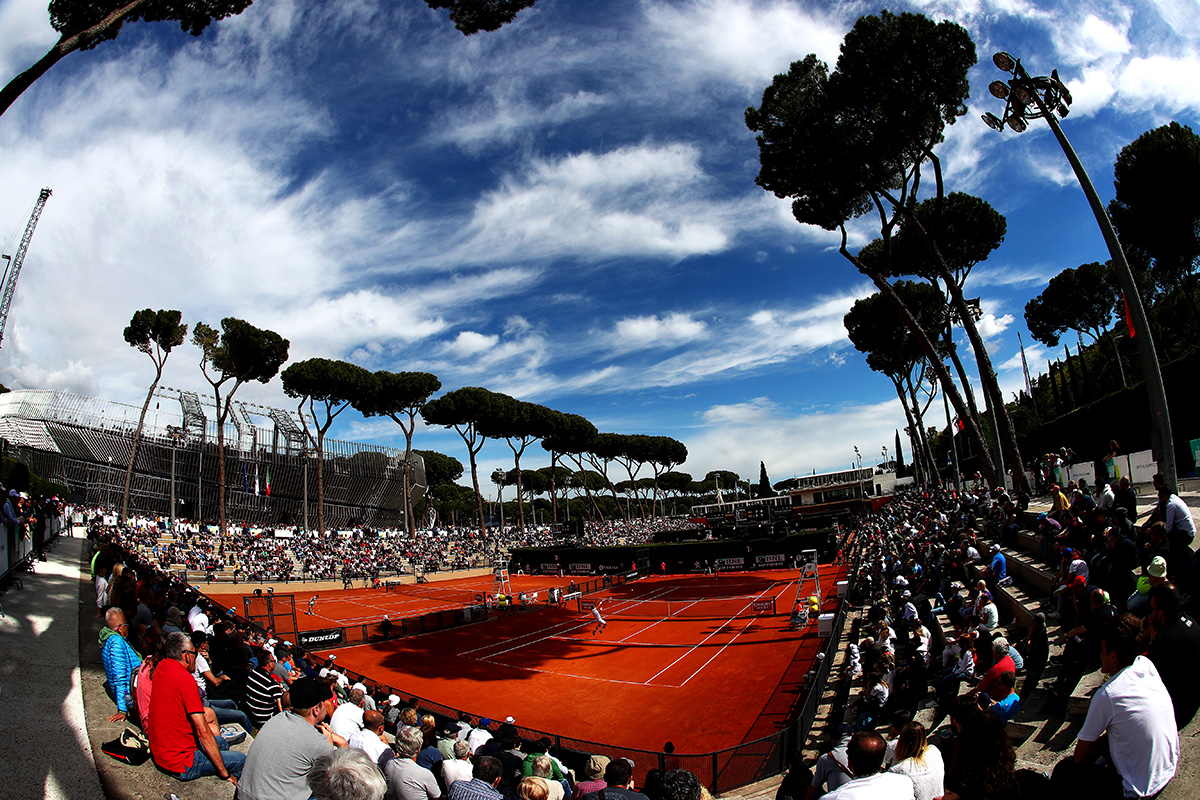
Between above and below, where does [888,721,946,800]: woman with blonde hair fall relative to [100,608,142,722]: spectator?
below

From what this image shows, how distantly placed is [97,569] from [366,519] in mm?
53317

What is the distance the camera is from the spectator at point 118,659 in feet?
20.2

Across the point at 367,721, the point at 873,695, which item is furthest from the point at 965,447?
the point at 367,721

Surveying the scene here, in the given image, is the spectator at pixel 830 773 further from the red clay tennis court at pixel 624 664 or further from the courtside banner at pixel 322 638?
the courtside banner at pixel 322 638

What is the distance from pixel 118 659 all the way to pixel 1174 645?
9.06m

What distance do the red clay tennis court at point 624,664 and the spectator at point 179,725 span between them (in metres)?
9.32

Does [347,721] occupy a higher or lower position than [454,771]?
higher

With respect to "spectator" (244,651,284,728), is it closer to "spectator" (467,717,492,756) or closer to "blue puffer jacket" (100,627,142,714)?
"blue puffer jacket" (100,627,142,714)

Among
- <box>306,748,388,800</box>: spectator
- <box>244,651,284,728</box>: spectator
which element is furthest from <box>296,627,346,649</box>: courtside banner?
<box>306,748,388,800</box>: spectator

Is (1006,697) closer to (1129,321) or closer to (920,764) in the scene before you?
(920,764)

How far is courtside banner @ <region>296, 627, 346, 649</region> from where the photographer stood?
70.2 feet

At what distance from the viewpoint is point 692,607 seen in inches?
1117

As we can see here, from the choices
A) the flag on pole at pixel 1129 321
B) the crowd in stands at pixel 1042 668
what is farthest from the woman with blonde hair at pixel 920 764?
the flag on pole at pixel 1129 321

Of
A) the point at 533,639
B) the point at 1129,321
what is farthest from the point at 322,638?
the point at 1129,321
